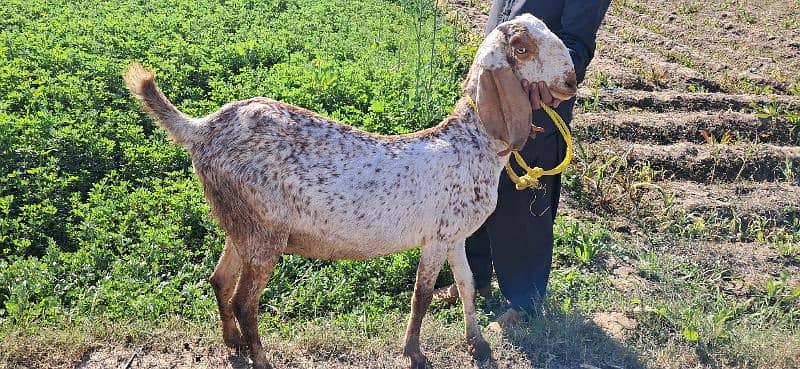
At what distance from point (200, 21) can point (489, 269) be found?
5.91m

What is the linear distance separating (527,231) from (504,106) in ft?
3.93

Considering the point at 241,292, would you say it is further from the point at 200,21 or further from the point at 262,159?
the point at 200,21

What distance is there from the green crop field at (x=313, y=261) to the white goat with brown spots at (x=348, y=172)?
69cm

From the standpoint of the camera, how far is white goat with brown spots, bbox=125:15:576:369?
372 cm

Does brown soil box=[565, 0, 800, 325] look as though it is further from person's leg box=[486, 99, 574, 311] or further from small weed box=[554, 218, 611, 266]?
person's leg box=[486, 99, 574, 311]

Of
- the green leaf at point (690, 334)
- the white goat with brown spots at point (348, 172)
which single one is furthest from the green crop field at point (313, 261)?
the white goat with brown spots at point (348, 172)

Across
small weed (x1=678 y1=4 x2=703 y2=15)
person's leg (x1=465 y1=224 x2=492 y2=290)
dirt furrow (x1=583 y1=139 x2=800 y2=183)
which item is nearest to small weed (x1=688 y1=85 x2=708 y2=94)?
dirt furrow (x1=583 y1=139 x2=800 y2=183)

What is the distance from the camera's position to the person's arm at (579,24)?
441cm

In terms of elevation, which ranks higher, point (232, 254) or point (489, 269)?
point (232, 254)

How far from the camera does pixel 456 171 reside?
13.2 feet

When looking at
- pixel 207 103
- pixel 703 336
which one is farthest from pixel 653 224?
pixel 207 103

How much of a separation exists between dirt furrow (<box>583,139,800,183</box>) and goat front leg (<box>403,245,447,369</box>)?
134 inches

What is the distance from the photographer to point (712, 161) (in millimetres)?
7121

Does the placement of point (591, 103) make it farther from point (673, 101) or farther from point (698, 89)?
point (698, 89)
